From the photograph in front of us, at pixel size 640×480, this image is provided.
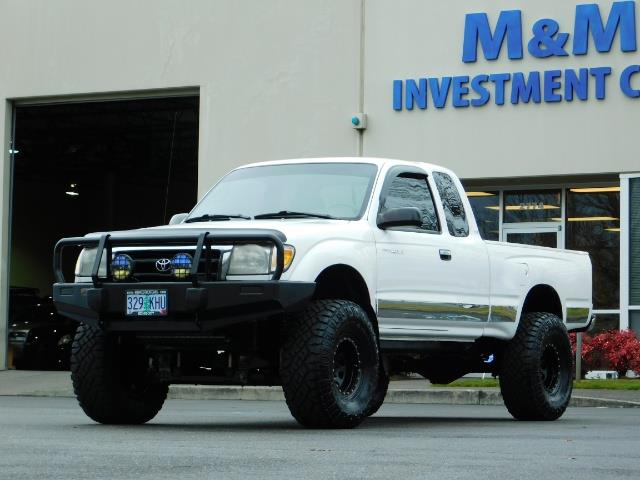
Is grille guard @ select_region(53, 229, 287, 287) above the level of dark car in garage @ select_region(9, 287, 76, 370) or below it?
above

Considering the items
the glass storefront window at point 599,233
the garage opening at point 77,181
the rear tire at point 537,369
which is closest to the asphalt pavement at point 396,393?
the glass storefront window at point 599,233

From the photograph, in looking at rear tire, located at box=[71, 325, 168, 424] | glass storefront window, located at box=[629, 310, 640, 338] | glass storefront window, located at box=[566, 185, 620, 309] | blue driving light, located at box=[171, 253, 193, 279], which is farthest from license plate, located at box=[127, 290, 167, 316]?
glass storefront window, located at box=[566, 185, 620, 309]

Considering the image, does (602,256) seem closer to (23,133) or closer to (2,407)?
(2,407)

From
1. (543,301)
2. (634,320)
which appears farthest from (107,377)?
(634,320)

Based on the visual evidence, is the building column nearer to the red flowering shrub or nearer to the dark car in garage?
the dark car in garage

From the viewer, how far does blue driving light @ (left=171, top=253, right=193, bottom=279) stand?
10.2 m

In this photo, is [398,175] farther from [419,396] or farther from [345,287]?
[419,396]

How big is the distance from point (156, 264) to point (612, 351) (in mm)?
12555

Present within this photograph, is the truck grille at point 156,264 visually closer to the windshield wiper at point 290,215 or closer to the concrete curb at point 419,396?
the windshield wiper at point 290,215

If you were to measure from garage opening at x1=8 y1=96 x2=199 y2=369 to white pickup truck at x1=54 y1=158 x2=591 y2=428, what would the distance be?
14.8m

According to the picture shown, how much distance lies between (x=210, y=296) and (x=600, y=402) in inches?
324

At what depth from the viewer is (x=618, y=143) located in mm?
22594

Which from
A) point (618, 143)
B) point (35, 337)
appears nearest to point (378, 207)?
point (618, 143)

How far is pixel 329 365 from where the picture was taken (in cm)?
1009
